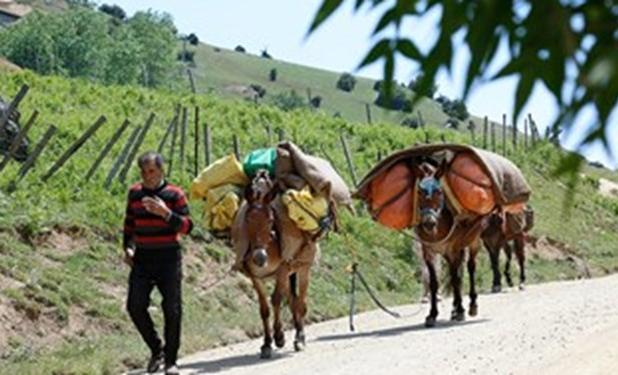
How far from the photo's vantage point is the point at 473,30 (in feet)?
9.01

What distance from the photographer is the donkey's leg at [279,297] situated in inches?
607

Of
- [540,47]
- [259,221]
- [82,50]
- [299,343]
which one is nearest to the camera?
[540,47]

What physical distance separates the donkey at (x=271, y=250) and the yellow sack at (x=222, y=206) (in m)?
0.40

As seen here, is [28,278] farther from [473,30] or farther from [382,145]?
[382,145]

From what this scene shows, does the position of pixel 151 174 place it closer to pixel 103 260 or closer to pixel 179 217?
pixel 179 217

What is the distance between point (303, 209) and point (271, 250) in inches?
24.0

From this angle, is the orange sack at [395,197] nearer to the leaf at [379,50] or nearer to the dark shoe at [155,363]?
the dark shoe at [155,363]

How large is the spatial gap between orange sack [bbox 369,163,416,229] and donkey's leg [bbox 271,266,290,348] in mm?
3232

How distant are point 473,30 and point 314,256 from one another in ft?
44.0

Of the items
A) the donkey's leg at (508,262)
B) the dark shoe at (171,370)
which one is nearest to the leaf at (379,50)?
the dark shoe at (171,370)

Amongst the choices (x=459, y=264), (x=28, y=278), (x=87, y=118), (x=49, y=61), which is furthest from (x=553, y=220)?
(x=49, y=61)

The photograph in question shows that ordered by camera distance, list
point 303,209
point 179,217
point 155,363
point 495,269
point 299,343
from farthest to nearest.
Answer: point 495,269
point 299,343
point 303,209
point 155,363
point 179,217

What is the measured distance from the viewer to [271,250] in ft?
49.9

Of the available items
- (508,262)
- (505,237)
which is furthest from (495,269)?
(508,262)
